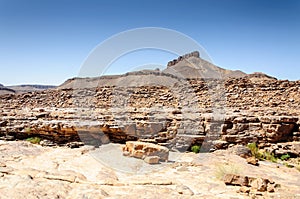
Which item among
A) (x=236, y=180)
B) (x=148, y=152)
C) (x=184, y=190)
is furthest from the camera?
(x=148, y=152)

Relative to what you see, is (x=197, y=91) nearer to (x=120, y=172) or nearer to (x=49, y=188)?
(x=120, y=172)

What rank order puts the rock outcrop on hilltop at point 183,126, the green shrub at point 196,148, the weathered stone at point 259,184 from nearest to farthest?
the weathered stone at point 259,184
the green shrub at point 196,148
the rock outcrop on hilltop at point 183,126

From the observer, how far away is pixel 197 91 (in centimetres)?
1656

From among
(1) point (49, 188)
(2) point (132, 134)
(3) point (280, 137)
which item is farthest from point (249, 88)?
(1) point (49, 188)

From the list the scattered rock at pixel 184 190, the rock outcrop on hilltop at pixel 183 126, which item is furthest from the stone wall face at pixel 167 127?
the scattered rock at pixel 184 190

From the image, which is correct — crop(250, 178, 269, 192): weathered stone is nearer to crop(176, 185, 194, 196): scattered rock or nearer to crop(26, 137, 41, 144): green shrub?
crop(176, 185, 194, 196): scattered rock

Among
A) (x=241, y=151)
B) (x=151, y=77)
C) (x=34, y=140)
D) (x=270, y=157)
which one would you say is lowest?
(x=34, y=140)

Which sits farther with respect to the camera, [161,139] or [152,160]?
[161,139]

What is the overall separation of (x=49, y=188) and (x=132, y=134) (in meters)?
5.54

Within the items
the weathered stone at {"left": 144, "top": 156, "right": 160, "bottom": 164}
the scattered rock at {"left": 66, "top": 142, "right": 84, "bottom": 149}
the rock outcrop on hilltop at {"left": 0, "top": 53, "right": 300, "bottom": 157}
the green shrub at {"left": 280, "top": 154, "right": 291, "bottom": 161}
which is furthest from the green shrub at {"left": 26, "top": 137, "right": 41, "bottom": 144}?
the green shrub at {"left": 280, "top": 154, "right": 291, "bottom": 161}

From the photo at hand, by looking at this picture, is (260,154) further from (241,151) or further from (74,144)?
(74,144)

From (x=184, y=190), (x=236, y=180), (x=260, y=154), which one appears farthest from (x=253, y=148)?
(x=184, y=190)

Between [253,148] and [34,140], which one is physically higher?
[253,148]

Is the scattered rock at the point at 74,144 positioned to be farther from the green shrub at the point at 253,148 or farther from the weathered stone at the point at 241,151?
the green shrub at the point at 253,148
